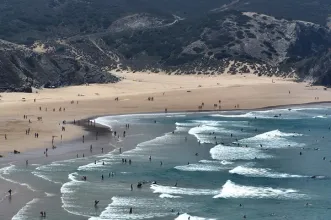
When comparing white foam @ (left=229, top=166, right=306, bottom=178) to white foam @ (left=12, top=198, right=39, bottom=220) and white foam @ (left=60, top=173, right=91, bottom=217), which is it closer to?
white foam @ (left=60, top=173, right=91, bottom=217)

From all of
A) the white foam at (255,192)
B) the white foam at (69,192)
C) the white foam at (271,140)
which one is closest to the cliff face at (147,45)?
the white foam at (271,140)

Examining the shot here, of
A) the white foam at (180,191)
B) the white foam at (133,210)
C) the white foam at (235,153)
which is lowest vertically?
the white foam at (133,210)

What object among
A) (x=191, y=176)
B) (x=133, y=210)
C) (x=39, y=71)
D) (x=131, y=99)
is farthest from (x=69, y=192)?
(x=39, y=71)

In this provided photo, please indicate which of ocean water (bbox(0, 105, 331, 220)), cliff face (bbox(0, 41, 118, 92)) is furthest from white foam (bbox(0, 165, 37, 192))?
cliff face (bbox(0, 41, 118, 92))

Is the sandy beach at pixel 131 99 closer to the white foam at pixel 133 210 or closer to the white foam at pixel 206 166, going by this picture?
the white foam at pixel 206 166

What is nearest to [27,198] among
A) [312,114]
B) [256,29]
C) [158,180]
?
[158,180]

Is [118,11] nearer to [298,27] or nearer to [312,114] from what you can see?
[298,27]
